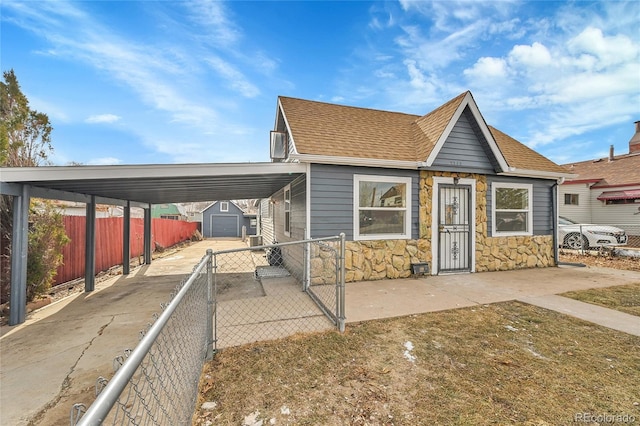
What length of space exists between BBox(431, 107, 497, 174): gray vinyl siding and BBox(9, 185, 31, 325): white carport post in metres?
8.31

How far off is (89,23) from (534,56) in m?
13.0

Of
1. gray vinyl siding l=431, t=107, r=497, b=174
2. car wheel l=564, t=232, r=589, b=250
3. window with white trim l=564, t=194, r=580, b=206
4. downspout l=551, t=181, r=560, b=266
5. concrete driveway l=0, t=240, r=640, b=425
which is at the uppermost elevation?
gray vinyl siding l=431, t=107, r=497, b=174

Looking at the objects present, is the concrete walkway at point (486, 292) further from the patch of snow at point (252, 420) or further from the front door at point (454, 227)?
the patch of snow at point (252, 420)

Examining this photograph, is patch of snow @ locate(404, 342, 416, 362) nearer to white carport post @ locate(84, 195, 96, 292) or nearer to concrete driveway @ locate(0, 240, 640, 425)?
concrete driveway @ locate(0, 240, 640, 425)

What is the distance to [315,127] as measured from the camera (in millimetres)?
6895

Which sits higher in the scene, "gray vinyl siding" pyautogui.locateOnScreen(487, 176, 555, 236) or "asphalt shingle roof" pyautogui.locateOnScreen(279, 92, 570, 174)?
"asphalt shingle roof" pyautogui.locateOnScreen(279, 92, 570, 174)

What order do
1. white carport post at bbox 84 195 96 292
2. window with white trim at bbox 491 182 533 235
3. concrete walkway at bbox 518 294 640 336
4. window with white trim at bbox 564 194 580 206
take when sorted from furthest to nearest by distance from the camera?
window with white trim at bbox 564 194 580 206 < window with white trim at bbox 491 182 533 235 < white carport post at bbox 84 195 96 292 < concrete walkway at bbox 518 294 640 336

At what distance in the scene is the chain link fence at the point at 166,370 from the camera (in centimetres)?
87

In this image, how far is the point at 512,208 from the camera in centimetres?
786

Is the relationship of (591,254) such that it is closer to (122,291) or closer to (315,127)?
(315,127)

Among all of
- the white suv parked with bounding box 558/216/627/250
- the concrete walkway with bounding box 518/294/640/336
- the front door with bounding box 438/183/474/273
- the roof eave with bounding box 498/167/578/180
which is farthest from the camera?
the white suv parked with bounding box 558/216/627/250

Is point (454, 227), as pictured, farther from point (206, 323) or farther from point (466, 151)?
point (206, 323)

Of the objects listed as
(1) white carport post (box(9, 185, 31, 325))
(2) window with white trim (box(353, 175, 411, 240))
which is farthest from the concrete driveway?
(2) window with white trim (box(353, 175, 411, 240))
